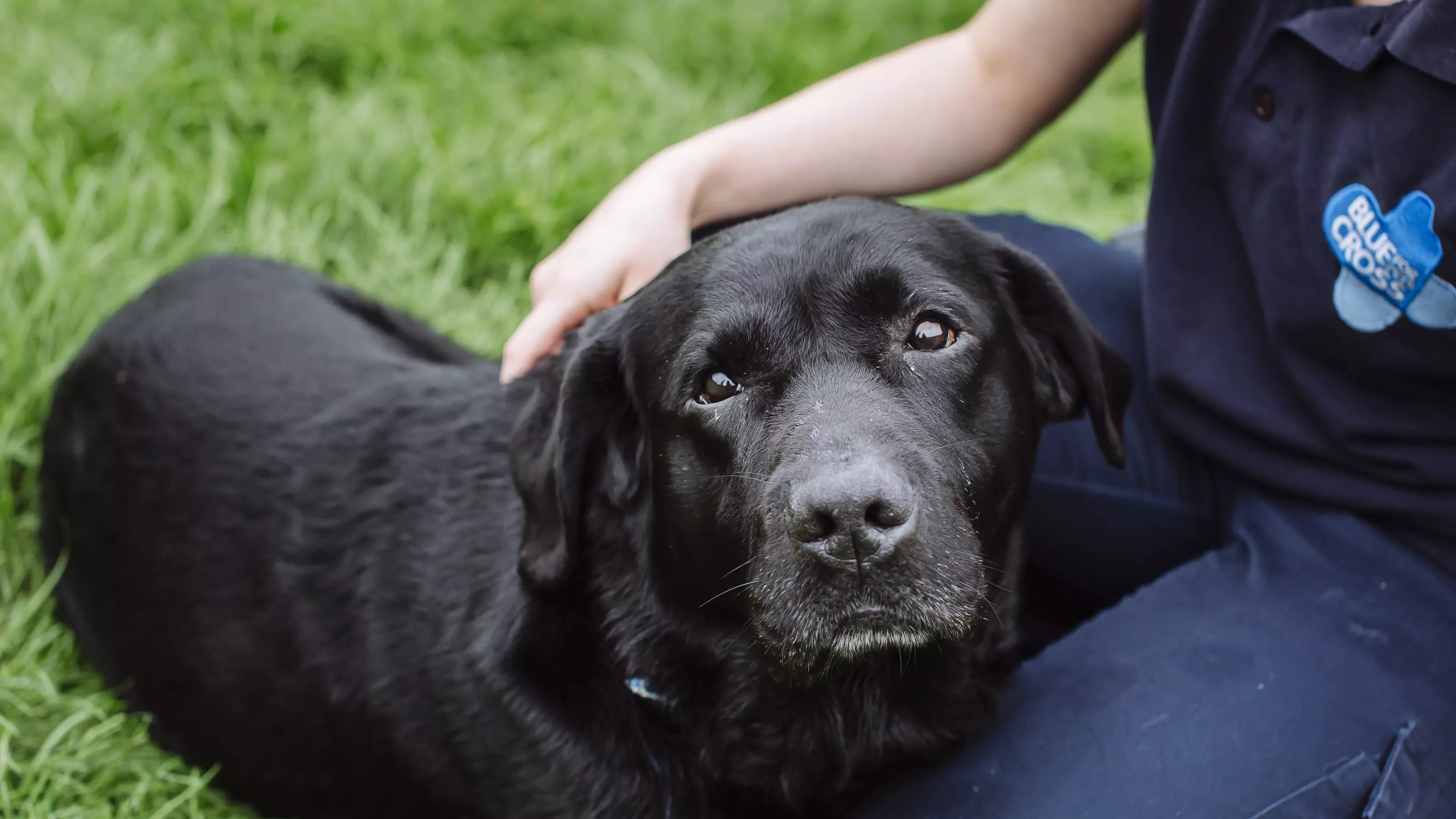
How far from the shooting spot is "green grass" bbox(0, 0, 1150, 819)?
9.46ft

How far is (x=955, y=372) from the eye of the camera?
6.39 feet

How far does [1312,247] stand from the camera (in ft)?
7.02

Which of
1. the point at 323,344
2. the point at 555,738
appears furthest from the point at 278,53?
the point at 555,738

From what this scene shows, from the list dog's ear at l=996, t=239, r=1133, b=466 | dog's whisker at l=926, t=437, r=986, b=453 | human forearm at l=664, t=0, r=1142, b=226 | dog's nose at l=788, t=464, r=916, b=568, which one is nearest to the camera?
dog's nose at l=788, t=464, r=916, b=568

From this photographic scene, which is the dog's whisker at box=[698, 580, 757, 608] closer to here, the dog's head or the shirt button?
the dog's head

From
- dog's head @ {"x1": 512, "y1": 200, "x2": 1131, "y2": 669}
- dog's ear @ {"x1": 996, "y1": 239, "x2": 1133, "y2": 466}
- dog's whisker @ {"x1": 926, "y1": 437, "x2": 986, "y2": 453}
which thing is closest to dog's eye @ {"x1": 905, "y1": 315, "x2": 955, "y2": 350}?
dog's head @ {"x1": 512, "y1": 200, "x2": 1131, "y2": 669}

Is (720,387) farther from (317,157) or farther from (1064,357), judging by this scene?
(317,157)

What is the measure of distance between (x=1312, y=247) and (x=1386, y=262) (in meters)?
0.16

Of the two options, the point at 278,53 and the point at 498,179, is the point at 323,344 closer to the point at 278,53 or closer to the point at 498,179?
the point at 498,179

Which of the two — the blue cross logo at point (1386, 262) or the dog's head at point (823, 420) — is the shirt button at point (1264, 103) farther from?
the dog's head at point (823, 420)

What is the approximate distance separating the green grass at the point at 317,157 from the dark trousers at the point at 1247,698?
1608 millimetres

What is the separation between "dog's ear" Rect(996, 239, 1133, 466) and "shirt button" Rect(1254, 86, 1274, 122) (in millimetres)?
497

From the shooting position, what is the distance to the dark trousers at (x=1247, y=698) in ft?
6.54

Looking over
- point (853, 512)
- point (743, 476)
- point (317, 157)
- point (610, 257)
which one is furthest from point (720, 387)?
point (317, 157)
